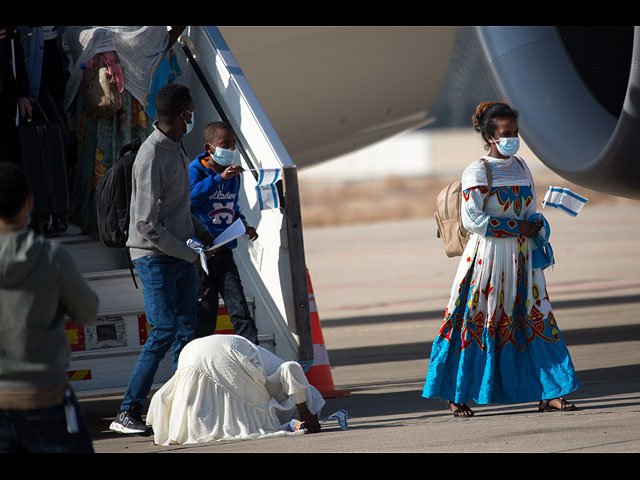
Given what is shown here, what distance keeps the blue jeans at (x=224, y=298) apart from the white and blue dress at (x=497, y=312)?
95cm

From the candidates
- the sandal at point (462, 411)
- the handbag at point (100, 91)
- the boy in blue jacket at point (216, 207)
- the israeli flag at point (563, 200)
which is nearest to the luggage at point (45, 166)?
the handbag at point (100, 91)

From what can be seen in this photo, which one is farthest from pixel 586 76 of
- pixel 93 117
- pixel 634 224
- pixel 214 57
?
pixel 634 224

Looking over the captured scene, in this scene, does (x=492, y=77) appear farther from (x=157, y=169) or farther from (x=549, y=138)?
(x=157, y=169)

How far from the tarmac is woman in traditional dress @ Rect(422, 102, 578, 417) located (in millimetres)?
172

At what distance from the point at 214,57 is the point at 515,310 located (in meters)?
2.33

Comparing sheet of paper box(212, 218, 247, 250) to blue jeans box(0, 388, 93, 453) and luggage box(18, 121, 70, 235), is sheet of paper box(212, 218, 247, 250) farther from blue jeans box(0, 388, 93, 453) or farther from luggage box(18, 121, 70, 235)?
blue jeans box(0, 388, 93, 453)

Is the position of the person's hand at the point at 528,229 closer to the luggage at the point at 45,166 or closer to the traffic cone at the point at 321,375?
the traffic cone at the point at 321,375

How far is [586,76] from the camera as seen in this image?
24.8ft

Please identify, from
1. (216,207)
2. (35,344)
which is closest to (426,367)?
(216,207)

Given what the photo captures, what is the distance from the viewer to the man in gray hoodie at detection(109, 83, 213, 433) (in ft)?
15.9

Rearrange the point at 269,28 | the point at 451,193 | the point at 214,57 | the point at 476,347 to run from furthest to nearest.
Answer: the point at 269,28
the point at 214,57
the point at 451,193
the point at 476,347

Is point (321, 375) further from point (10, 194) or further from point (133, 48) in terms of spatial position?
point (10, 194)

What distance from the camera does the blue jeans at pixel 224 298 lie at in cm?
522

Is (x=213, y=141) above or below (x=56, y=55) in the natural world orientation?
below
